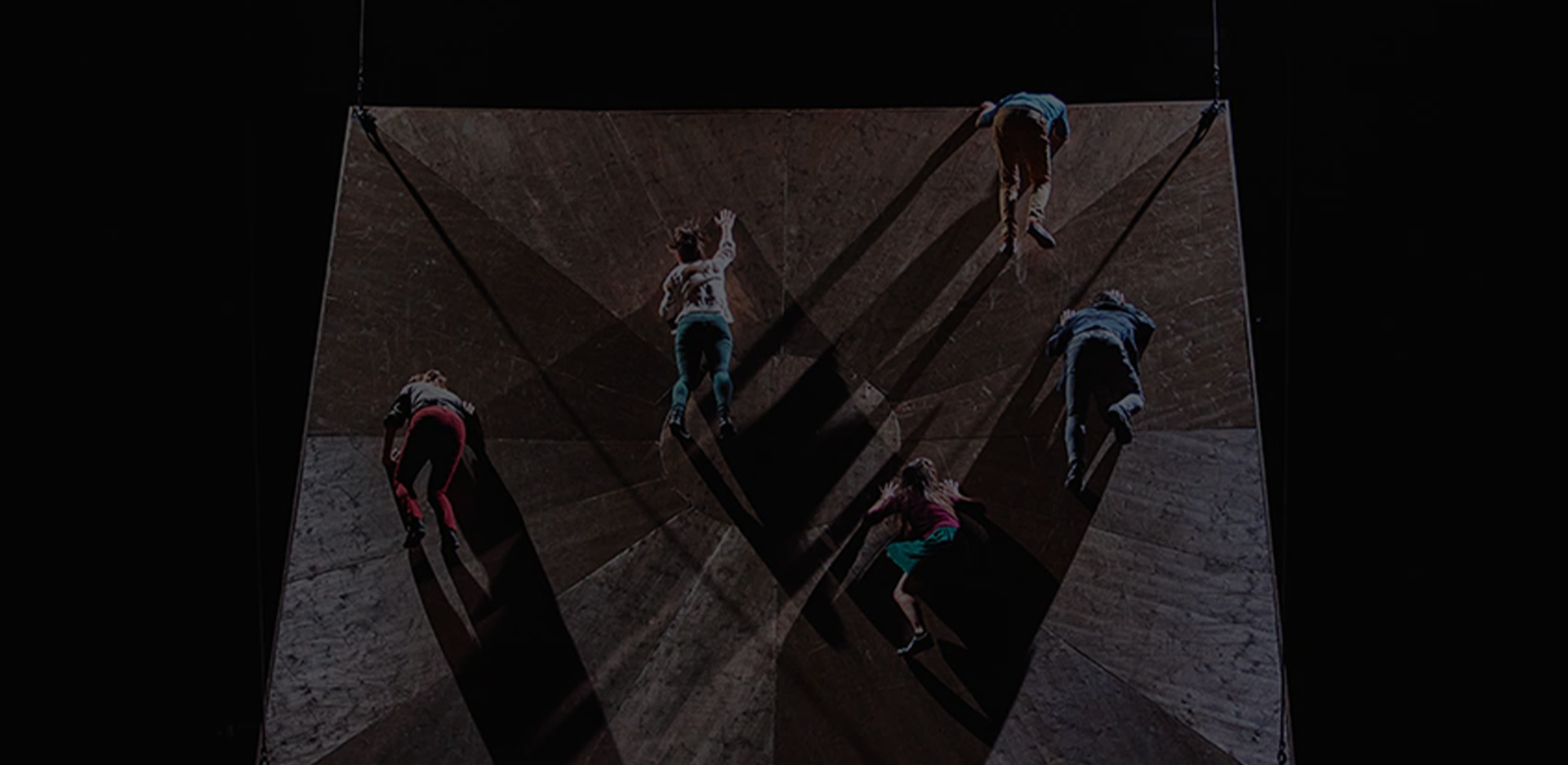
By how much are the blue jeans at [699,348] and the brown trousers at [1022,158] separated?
5.82ft

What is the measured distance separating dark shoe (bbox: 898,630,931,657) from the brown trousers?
2.40 m

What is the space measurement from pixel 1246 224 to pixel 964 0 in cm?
212

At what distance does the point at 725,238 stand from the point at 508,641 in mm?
2669

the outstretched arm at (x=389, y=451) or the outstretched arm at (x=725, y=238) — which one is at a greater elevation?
the outstretched arm at (x=725, y=238)

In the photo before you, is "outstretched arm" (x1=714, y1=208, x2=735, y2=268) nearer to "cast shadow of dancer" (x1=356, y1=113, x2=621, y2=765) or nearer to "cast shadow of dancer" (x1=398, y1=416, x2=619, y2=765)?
"cast shadow of dancer" (x1=356, y1=113, x2=621, y2=765)

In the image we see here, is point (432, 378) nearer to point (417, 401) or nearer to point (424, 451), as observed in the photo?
point (417, 401)

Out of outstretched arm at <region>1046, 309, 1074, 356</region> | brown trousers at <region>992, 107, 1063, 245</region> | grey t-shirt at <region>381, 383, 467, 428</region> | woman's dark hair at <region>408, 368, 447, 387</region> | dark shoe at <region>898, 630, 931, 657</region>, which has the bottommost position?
dark shoe at <region>898, 630, 931, 657</region>

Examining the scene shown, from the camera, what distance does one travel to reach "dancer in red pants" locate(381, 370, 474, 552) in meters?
10.1

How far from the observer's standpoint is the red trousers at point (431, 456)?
33.3ft

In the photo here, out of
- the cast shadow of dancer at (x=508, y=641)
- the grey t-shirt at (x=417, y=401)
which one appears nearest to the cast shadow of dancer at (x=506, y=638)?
the cast shadow of dancer at (x=508, y=641)

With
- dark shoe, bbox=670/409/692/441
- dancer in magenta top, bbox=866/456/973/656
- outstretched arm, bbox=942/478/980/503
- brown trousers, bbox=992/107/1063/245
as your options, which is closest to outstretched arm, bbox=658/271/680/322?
dark shoe, bbox=670/409/692/441

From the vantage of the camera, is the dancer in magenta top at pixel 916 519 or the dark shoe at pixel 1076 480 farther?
the dark shoe at pixel 1076 480

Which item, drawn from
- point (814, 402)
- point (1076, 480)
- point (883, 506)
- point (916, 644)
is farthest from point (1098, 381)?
point (916, 644)

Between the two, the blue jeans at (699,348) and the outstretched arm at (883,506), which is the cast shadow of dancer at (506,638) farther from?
the outstretched arm at (883,506)
